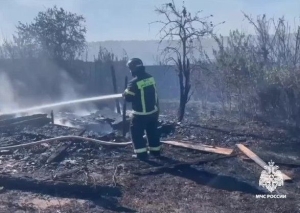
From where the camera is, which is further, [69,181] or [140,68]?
[140,68]

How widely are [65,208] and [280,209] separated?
2.84 meters

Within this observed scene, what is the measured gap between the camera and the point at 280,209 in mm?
5480

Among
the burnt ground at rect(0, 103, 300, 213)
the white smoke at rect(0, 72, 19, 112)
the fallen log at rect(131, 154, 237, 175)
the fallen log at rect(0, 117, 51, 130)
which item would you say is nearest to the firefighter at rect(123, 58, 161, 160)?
the burnt ground at rect(0, 103, 300, 213)

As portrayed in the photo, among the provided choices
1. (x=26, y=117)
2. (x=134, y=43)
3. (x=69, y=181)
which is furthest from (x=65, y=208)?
(x=134, y=43)

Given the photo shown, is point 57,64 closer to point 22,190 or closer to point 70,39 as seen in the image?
point 70,39

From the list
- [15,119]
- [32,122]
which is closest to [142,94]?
[32,122]

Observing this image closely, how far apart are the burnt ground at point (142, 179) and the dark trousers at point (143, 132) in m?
0.28

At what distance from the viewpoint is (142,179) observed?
22.7ft

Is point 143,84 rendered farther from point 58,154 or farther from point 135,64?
point 58,154

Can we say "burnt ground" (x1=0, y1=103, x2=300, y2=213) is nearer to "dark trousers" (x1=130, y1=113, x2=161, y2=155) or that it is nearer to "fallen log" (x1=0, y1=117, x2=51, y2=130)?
"dark trousers" (x1=130, y1=113, x2=161, y2=155)

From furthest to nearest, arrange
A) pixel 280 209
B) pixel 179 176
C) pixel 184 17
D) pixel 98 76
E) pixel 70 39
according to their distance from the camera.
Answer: pixel 70 39 < pixel 98 76 < pixel 184 17 < pixel 179 176 < pixel 280 209

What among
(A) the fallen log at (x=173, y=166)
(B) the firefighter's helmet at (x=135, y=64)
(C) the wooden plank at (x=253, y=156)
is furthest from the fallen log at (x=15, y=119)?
(C) the wooden plank at (x=253, y=156)

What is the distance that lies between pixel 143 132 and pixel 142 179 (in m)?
1.58

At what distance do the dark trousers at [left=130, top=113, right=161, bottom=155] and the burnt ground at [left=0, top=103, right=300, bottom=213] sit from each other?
0.28 metres
